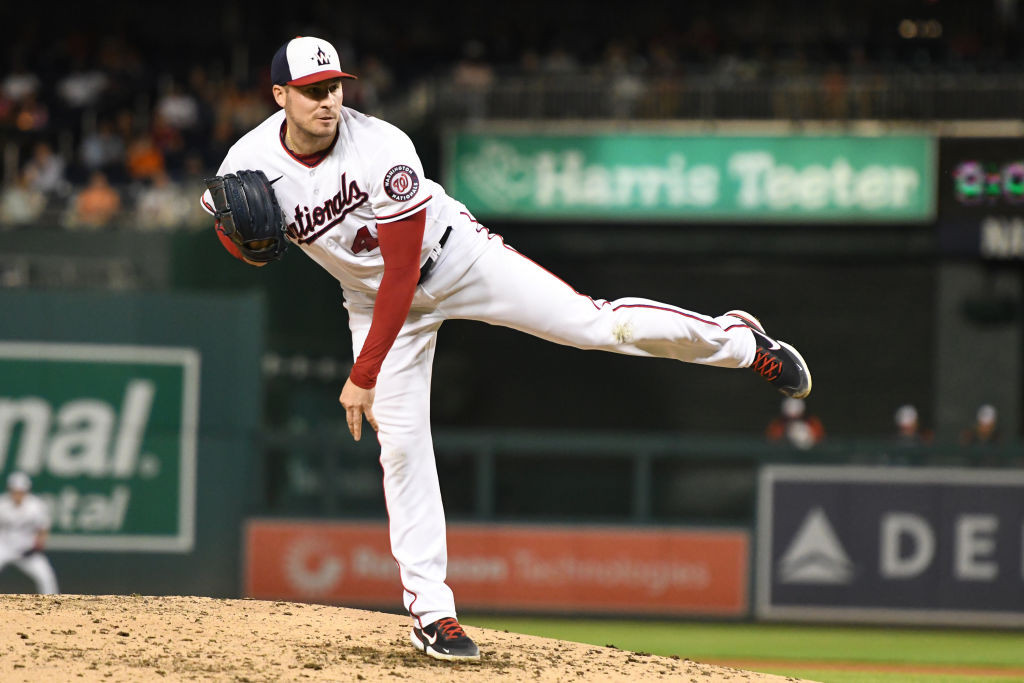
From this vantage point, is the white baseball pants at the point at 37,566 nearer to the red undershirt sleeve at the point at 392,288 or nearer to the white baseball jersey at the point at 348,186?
the white baseball jersey at the point at 348,186

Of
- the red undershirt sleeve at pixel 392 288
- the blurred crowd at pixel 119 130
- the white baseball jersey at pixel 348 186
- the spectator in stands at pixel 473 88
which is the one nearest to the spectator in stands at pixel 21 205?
the blurred crowd at pixel 119 130

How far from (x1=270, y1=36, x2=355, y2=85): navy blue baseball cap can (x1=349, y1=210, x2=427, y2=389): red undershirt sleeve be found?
504 mm

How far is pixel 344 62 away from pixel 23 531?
890cm

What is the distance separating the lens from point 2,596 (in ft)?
17.8

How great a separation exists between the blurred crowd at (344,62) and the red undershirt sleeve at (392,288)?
9.46m

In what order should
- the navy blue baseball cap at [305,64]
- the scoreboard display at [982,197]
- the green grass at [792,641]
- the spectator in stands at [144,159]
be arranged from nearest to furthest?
the navy blue baseball cap at [305,64] < the green grass at [792,641] < the scoreboard display at [982,197] < the spectator in stands at [144,159]

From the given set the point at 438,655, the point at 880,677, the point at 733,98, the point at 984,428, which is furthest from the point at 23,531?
the point at 984,428

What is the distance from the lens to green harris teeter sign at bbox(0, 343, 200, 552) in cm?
1091

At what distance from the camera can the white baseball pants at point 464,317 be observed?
4684 mm

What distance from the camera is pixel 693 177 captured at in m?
15.9

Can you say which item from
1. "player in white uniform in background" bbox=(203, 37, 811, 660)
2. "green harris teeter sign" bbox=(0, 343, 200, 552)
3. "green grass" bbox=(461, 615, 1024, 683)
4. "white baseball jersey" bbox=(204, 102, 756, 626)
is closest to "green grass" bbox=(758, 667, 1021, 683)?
"green grass" bbox=(461, 615, 1024, 683)

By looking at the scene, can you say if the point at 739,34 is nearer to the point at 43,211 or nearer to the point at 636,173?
the point at 636,173

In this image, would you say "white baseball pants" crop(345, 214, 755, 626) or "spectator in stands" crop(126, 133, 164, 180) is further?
"spectator in stands" crop(126, 133, 164, 180)

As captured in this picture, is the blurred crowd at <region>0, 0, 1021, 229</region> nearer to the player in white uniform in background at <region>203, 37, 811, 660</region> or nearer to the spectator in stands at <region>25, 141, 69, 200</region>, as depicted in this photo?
the spectator in stands at <region>25, 141, 69, 200</region>
